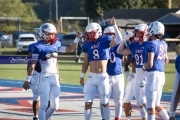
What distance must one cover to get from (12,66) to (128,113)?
1778 cm

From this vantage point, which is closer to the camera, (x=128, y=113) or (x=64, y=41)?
(x=128, y=113)

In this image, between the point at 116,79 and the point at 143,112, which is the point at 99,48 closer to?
the point at 116,79

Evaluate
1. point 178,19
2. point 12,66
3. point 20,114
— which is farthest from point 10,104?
point 178,19

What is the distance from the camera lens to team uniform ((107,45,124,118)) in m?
11.1

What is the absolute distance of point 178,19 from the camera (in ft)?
164

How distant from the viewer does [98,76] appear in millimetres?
10484

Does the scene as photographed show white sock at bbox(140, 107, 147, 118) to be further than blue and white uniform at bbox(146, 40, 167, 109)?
Yes

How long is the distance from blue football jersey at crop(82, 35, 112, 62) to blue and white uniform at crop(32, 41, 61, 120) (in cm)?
69

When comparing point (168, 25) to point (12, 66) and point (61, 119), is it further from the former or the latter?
point (61, 119)

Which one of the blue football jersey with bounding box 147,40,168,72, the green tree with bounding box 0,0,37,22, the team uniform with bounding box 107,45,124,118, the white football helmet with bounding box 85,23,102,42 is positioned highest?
the green tree with bounding box 0,0,37,22

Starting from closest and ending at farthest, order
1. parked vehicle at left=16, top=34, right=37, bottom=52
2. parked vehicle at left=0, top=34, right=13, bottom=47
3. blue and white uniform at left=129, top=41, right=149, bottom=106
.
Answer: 1. blue and white uniform at left=129, top=41, right=149, bottom=106
2. parked vehicle at left=16, top=34, right=37, bottom=52
3. parked vehicle at left=0, top=34, right=13, bottom=47

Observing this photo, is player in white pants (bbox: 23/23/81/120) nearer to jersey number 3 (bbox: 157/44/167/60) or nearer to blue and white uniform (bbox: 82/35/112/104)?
blue and white uniform (bbox: 82/35/112/104)

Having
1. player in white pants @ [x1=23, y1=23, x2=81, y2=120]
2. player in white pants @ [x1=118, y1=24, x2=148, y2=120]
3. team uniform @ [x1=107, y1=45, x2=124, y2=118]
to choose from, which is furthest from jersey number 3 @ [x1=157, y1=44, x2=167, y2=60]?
player in white pants @ [x1=23, y1=23, x2=81, y2=120]

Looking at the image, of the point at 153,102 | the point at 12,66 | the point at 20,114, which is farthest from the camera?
the point at 12,66
